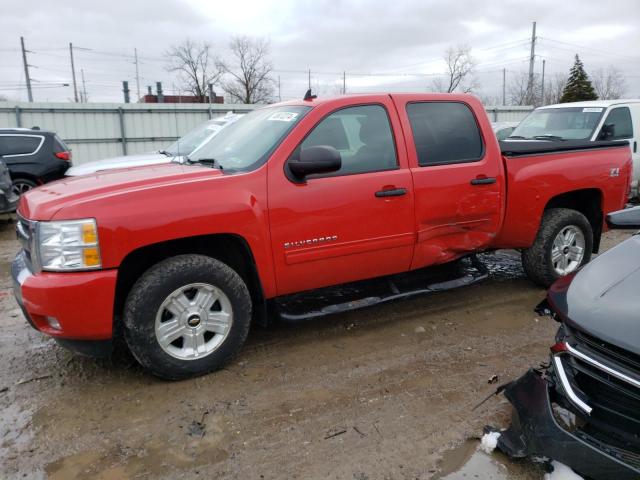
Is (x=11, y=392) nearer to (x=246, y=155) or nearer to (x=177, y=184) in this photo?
(x=177, y=184)

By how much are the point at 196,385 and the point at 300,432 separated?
88 cm

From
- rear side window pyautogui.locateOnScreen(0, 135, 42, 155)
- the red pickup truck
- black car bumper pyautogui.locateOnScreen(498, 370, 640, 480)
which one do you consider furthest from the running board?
rear side window pyautogui.locateOnScreen(0, 135, 42, 155)

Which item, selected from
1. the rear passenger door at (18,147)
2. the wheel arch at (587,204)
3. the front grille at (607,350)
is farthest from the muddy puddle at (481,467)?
the rear passenger door at (18,147)

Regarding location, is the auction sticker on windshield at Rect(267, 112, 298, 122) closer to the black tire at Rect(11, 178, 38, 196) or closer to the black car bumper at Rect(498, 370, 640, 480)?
the black car bumper at Rect(498, 370, 640, 480)

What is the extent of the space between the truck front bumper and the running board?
122cm

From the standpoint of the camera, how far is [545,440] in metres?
2.20

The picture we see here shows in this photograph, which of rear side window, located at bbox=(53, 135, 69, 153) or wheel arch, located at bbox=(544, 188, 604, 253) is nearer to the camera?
wheel arch, located at bbox=(544, 188, 604, 253)

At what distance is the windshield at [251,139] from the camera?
3650mm

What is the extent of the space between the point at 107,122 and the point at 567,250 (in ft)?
47.5

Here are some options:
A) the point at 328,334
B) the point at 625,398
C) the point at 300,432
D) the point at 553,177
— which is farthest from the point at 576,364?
the point at 553,177

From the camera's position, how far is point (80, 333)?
3.09 m

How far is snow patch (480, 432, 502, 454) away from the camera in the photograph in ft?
8.73

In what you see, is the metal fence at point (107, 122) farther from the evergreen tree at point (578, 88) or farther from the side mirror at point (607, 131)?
the evergreen tree at point (578, 88)

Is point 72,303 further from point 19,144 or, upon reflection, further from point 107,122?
point 107,122
